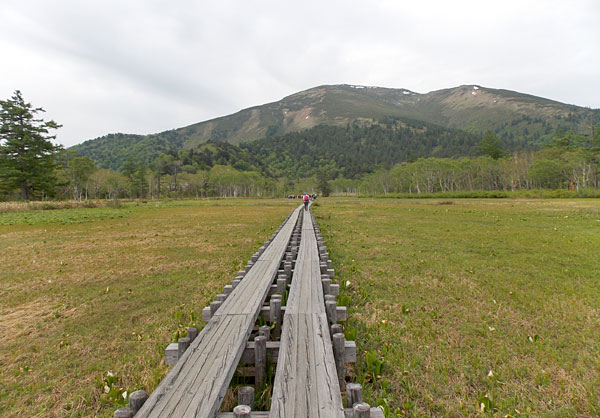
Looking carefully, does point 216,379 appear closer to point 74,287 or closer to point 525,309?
point 525,309

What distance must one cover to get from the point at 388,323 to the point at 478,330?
4.84 ft

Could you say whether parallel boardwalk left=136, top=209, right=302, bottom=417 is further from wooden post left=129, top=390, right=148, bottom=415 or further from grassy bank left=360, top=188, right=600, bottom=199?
grassy bank left=360, top=188, right=600, bottom=199

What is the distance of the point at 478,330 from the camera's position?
4516 millimetres

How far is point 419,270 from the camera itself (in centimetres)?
788

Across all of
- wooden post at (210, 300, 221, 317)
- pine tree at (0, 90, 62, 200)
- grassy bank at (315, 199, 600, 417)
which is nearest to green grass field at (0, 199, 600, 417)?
grassy bank at (315, 199, 600, 417)

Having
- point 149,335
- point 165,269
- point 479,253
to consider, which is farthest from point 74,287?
point 479,253

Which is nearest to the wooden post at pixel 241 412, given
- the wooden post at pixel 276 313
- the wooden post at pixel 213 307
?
the wooden post at pixel 276 313

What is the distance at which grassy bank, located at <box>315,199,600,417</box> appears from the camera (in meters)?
3.06

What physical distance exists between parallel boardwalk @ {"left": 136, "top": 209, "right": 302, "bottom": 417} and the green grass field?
99 cm

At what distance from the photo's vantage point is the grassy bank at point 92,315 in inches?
128

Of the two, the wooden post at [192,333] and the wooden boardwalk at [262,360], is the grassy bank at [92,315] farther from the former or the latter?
the wooden boardwalk at [262,360]

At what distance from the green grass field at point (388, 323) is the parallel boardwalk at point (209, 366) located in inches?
38.8

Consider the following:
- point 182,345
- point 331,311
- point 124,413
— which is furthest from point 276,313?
point 124,413

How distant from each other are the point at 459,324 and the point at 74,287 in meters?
8.89
